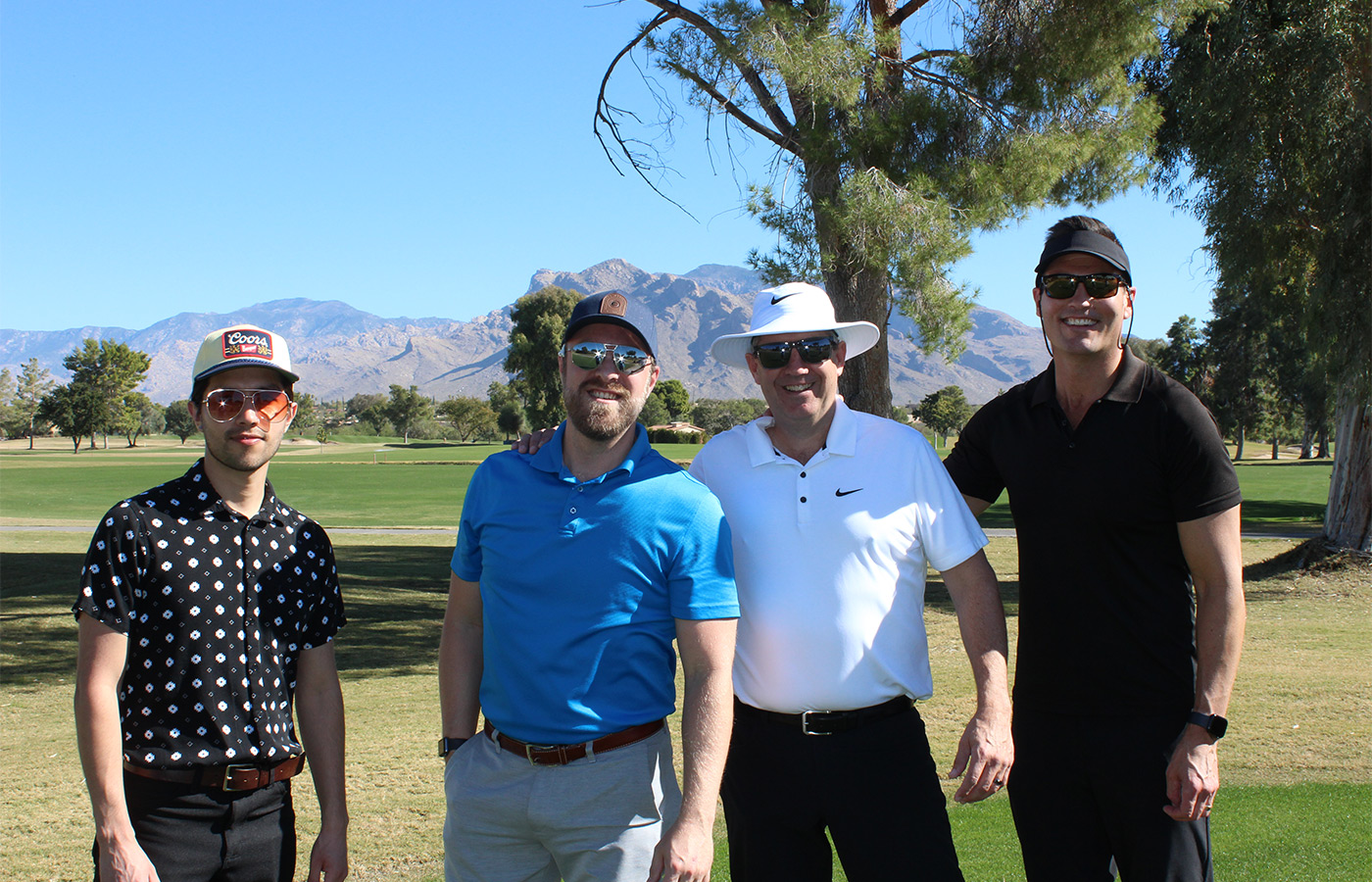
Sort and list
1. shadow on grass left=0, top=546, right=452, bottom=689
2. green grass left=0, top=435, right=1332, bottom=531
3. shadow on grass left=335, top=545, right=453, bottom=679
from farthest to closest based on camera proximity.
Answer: green grass left=0, top=435, right=1332, bottom=531
shadow on grass left=335, top=545, right=453, bottom=679
shadow on grass left=0, top=546, right=452, bottom=689

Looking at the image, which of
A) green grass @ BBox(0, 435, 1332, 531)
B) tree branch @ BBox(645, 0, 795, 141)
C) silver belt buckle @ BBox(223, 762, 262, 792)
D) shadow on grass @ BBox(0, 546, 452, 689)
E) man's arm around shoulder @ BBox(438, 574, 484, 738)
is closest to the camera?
silver belt buckle @ BBox(223, 762, 262, 792)

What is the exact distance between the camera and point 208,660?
2.64 metres

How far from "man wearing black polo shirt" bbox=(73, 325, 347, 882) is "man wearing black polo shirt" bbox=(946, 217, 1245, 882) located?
2.19 metres

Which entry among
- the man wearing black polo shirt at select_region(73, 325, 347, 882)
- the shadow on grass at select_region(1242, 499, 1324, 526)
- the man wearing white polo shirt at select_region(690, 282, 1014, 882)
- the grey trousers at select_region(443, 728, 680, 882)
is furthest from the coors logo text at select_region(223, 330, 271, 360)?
the shadow on grass at select_region(1242, 499, 1324, 526)

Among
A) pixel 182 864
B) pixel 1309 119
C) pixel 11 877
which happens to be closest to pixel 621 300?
pixel 182 864

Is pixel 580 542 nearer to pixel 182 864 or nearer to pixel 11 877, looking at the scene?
pixel 182 864

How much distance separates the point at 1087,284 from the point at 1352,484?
16251mm

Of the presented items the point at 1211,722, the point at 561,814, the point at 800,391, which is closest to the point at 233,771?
the point at 561,814

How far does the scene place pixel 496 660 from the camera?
282 centimetres

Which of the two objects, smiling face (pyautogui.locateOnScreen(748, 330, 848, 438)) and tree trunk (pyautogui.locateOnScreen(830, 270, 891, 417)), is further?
tree trunk (pyautogui.locateOnScreen(830, 270, 891, 417))

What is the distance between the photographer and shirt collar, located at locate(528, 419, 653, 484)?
2.83 metres

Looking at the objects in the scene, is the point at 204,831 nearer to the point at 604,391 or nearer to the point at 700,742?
the point at 700,742

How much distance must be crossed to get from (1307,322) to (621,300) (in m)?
Result: 13.6

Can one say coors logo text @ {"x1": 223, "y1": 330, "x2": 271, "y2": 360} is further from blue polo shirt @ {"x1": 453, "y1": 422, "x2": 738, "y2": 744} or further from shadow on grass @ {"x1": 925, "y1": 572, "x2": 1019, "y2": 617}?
shadow on grass @ {"x1": 925, "y1": 572, "x2": 1019, "y2": 617}
